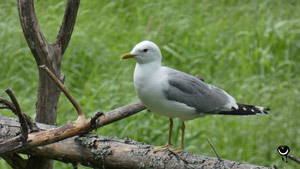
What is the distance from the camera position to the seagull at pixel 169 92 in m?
2.32

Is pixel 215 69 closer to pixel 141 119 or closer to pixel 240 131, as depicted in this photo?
pixel 240 131

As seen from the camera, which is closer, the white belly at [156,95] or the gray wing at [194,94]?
the white belly at [156,95]

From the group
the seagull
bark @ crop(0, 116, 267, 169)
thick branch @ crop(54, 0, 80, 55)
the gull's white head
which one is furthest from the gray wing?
thick branch @ crop(54, 0, 80, 55)

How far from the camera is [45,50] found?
2.52 meters

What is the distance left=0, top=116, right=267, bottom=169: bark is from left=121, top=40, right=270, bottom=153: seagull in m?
0.10

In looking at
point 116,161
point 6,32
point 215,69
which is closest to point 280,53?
point 215,69

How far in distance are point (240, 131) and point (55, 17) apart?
235 cm

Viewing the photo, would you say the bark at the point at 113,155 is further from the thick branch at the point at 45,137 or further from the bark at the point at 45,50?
the bark at the point at 45,50

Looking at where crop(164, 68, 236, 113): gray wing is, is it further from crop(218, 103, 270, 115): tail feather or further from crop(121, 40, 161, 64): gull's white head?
crop(121, 40, 161, 64): gull's white head

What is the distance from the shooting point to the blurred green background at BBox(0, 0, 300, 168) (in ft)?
12.3

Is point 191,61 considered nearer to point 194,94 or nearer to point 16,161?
point 194,94

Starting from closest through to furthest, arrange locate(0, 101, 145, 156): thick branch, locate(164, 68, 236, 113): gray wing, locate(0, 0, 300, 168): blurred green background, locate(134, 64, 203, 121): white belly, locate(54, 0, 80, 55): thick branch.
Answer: locate(0, 101, 145, 156): thick branch → locate(134, 64, 203, 121): white belly → locate(164, 68, 236, 113): gray wing → locate(54, 0, 80, 55): thick branch → locate(0, 0, 300, 168): blurred green background

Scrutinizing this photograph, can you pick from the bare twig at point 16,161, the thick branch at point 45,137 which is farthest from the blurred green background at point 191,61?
the thick branch at point 45,137

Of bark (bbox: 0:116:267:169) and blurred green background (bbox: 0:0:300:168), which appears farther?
blurred green background (bbox: 0:0:300:168)
